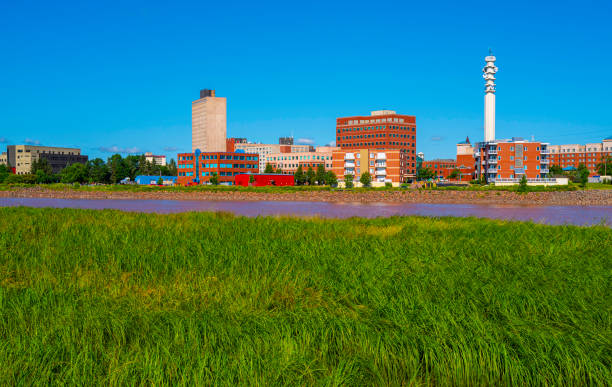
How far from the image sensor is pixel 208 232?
1761 centimetres

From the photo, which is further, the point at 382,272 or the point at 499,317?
the point at 382,272

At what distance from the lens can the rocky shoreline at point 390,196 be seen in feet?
255

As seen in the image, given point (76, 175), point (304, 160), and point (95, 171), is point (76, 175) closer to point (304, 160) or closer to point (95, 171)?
point (95, 171)

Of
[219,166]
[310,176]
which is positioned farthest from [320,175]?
[219,166]

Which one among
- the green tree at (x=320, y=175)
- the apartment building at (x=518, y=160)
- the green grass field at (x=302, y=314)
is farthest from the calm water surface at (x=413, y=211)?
the green tree at (x=320, y=175)

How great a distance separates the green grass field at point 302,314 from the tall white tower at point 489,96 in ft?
529

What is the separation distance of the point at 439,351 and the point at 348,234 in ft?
39.4

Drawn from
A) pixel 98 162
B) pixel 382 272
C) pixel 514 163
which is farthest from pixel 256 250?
pixel 98 162

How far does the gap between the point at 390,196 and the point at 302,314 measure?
83.2m

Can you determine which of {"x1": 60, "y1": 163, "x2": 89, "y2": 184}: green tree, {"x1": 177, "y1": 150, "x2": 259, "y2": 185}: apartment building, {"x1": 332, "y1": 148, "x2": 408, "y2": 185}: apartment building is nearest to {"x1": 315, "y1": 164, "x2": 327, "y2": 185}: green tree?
{"x1": 332, "y1": 148, "x2": 408, "y2": 185}: apartment building

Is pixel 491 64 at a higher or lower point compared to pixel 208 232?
higher

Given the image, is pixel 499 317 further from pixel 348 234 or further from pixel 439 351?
pixel 348 234

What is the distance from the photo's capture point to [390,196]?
8900 centimetres

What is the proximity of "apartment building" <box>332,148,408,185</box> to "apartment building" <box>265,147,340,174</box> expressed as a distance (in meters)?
28.4
